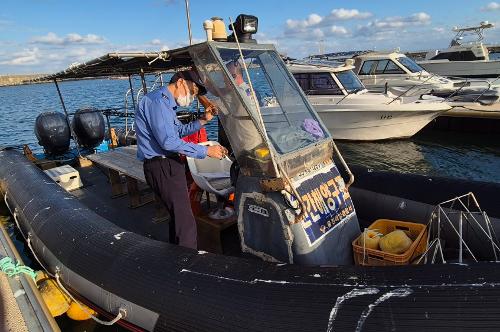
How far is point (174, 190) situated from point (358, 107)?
34.5ft

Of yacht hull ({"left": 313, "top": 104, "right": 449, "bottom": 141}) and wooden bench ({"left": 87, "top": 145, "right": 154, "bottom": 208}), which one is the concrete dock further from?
yacht hull ({"left": 313, "top": 104, "right": 449, "bottom": 141})

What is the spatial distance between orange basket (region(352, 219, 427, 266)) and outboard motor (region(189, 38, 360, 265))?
0.63ft

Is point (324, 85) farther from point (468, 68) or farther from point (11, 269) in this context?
point (468, 68)

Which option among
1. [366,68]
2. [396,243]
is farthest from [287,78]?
[366,68]

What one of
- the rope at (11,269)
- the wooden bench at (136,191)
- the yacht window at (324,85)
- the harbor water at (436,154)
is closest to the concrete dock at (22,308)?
the rope at (11,269)

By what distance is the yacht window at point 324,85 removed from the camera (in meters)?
13.1

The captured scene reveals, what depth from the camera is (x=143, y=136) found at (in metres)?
3.28

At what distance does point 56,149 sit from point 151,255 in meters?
9.57

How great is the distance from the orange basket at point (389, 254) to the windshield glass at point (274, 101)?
3.33 ft

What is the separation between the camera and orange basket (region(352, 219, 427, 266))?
2926mm

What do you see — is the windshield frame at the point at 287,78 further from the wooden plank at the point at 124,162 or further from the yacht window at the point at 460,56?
the yacht window at the point at 460,56

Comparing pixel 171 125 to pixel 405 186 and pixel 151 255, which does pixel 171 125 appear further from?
pixel 405 186

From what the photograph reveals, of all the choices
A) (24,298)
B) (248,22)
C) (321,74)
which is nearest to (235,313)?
(24,298)

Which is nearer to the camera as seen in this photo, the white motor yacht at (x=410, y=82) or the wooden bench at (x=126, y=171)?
the wooden bench at (x=126, y=171)
